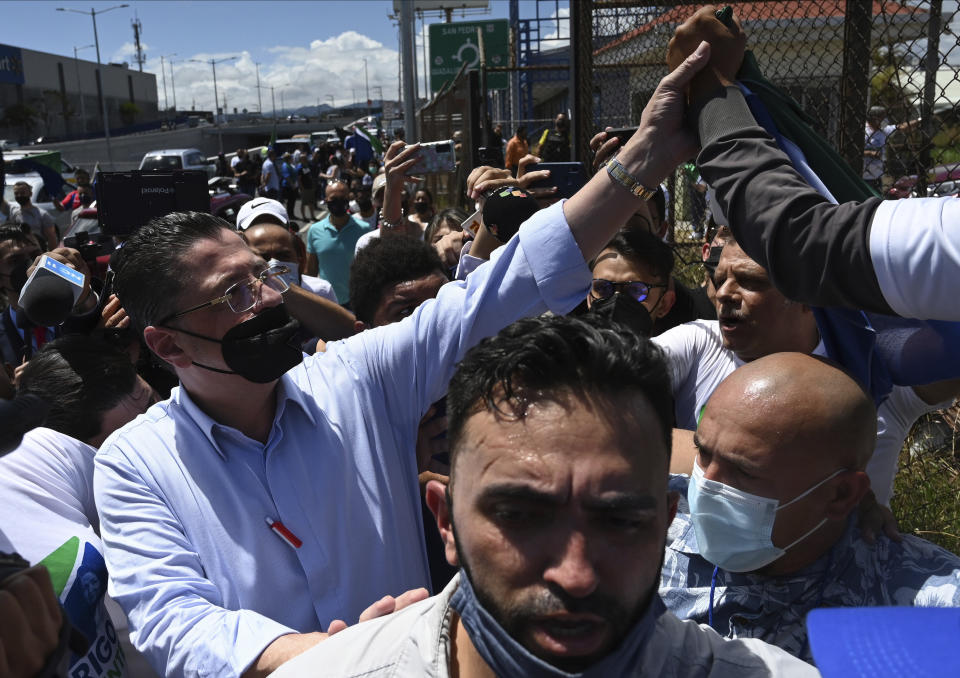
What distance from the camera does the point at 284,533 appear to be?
2.03 m

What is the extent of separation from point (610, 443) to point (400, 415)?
1007 millimetres

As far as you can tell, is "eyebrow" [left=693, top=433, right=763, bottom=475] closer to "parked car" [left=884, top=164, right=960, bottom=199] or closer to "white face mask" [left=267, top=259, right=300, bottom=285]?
"parked car" [left=884, top=164, right=960, bottom=199]

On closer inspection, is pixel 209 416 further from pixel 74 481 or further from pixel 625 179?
pixel 625 179

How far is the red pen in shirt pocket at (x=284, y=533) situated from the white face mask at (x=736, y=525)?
965 millimetres

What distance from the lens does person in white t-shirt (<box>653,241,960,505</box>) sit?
91.3 inches

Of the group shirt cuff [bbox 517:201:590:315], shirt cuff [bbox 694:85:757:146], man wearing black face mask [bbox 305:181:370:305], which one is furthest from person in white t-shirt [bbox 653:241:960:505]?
man wearing black face mask [bbox 305:181:370:305]

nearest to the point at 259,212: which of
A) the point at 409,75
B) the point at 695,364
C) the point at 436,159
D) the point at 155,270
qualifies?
the point at 436,159

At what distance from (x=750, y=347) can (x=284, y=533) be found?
61.8 inches

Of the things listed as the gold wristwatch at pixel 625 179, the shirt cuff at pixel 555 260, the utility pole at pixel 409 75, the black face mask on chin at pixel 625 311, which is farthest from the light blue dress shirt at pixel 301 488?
the utility pole at pixel 409 75

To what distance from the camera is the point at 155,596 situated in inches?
73.2

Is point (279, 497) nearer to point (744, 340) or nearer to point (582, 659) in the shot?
point (582, 659)

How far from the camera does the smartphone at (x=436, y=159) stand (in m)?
5.13

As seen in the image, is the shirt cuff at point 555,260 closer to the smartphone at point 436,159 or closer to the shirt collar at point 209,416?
the shirt collar at point 209,416

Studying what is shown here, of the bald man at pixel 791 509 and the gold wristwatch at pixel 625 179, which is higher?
the gold wristwatch at pixel 625 179
